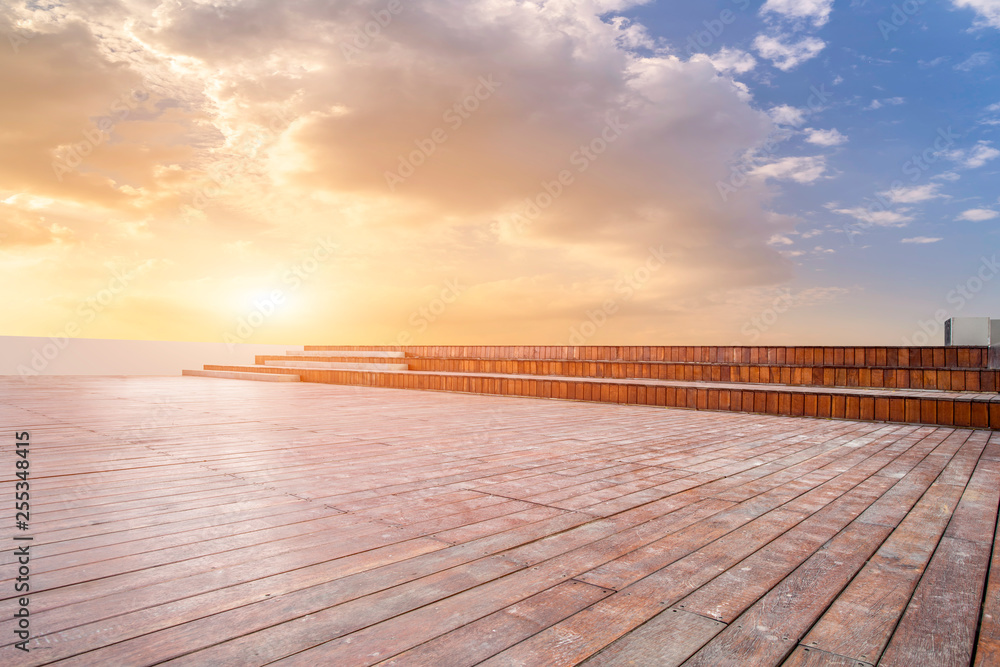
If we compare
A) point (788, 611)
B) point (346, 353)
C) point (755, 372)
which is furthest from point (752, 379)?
point (346, 353)

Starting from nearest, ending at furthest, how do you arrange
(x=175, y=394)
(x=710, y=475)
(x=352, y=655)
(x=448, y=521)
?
1. (x=352, y=655)
2. (x=448, y=521)
3. (x=710, y=475)
4. (x=175, y=394)

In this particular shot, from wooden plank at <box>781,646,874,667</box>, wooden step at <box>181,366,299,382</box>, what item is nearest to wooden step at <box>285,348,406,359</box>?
wooden step at <box>181,366,299,382</box>

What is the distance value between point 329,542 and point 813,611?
1070 mm

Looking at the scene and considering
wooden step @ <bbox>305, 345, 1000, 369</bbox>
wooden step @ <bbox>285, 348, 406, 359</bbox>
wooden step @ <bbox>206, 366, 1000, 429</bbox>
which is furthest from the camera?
wooden step @ <bbox>285, 348, 406, 359</bbox>

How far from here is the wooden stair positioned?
407 cm

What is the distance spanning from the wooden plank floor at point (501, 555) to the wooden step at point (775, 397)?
1170 mm

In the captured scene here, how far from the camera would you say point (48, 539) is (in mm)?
1385

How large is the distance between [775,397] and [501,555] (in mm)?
3898

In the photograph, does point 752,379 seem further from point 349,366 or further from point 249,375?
point 249,375

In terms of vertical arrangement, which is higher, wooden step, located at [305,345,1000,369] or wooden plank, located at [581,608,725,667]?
wooden step, located at [305,345,1000,369]

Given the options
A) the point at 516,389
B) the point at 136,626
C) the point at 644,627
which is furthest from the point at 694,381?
the point at 136,626

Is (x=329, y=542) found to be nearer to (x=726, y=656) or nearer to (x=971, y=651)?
(x=726, y=656)

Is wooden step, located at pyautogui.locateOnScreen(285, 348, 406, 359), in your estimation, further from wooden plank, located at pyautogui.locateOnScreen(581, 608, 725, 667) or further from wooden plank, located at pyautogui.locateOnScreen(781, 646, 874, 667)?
wooden plank, located at pyautogui.locateOnScreen(781, 646, 874, 667)

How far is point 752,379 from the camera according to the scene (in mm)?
5492
